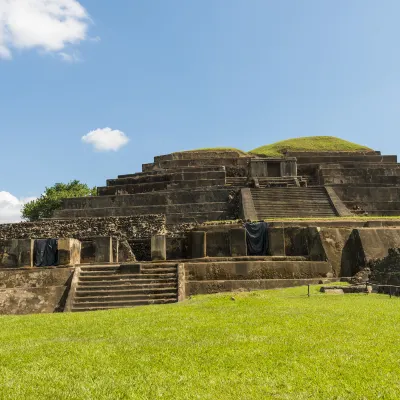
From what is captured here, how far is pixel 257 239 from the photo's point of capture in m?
14.2

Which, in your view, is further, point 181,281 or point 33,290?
point 181,281

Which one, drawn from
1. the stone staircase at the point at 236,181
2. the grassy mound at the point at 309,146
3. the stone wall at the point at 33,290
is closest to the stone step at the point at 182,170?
the stone staircase at the point at 236,181

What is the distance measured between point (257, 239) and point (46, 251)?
7.05 meters

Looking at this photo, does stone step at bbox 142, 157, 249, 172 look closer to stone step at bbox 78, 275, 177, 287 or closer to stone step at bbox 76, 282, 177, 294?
stone step at bbox 78, 275, 177, 287

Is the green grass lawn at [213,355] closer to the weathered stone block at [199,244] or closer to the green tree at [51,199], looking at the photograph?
the weathered stone block at [199,244]

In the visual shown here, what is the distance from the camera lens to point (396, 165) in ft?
89.6

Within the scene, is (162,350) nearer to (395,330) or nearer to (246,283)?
(395,330)

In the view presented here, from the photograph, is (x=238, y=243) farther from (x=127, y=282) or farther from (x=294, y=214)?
(x=294, y=214)

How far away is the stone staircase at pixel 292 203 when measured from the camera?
19.1 meters

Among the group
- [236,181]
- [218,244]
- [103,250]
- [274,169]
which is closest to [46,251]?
[103,250]

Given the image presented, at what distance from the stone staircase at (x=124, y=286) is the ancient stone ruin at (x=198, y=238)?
0.10 feet

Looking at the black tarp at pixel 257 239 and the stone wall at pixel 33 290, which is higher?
the black tarp at pixel 257 239

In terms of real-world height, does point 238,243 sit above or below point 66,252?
above

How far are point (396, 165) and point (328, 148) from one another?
28.6 ft
